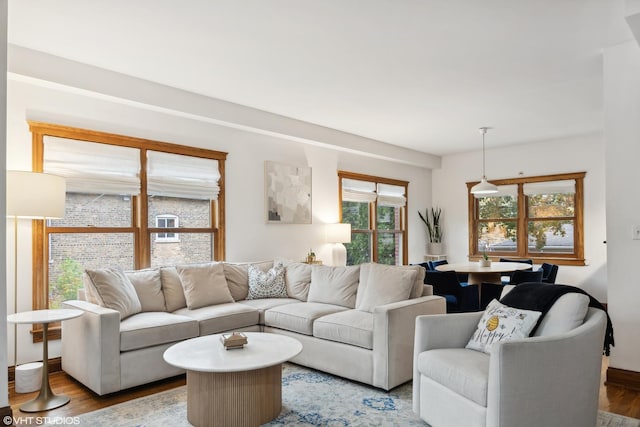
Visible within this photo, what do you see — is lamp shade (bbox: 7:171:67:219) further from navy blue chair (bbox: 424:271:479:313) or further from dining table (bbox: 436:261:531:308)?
dining table (bbox: 436:261:531:308)

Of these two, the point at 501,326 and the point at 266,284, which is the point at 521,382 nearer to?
the point at 501,326

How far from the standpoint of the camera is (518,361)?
2.14 meters

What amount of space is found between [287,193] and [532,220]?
4233mm

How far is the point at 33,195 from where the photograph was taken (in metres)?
3.22

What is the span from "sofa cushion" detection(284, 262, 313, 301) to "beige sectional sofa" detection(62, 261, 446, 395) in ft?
0.04

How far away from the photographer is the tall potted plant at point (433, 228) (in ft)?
27.2

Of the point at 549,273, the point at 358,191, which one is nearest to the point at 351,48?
the point at 358,191

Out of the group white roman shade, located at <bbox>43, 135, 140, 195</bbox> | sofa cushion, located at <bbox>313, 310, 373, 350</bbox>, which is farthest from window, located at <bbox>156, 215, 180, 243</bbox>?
sofa cushion, located at <bbox>313, 310, 373, 350</bbox>

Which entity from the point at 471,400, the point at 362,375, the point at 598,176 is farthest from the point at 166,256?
the point at 598,176

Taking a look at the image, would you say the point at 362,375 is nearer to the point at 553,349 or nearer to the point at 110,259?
the point at 553,349

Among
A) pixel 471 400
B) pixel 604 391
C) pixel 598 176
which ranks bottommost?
pixel 604 391

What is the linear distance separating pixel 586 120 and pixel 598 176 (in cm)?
137

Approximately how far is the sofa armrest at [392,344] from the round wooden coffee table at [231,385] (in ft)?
2.50

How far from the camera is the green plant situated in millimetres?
8391
